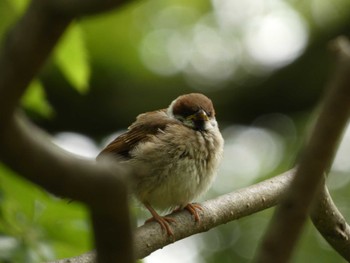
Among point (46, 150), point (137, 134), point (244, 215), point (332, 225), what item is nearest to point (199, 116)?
point (137, 134)

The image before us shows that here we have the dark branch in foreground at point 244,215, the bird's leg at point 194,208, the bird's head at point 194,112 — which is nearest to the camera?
the dark branch in foreground at point 244,215

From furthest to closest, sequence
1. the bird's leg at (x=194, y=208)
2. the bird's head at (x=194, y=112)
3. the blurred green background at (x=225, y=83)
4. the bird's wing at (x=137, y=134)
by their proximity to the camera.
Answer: the blurred green background at (x=225, y=83) → the bird's head at (x=194, y=112) → the bird's wing at (x=137, y=134) → the bird's leg at (x=194, y=208)

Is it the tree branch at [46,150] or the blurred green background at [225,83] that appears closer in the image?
the tree branch at [46,150]

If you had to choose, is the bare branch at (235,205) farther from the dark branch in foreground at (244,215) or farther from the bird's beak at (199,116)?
the bird's beak at (199,116)

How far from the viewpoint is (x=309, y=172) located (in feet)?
4.45

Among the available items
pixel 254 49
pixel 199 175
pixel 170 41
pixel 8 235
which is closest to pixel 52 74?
pixel 170 41

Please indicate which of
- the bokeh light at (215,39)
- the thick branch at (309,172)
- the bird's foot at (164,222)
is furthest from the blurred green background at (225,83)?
the thick branch at (309,172)

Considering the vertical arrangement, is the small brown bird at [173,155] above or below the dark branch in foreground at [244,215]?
below

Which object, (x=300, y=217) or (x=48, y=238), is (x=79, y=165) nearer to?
(x=300, y=217)

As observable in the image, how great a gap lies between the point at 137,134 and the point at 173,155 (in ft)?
1.31

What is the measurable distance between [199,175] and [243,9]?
5.54 m

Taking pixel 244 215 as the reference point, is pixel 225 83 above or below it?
below

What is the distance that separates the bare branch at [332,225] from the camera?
11.6ft

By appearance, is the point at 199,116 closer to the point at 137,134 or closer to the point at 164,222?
the point at 137,134
